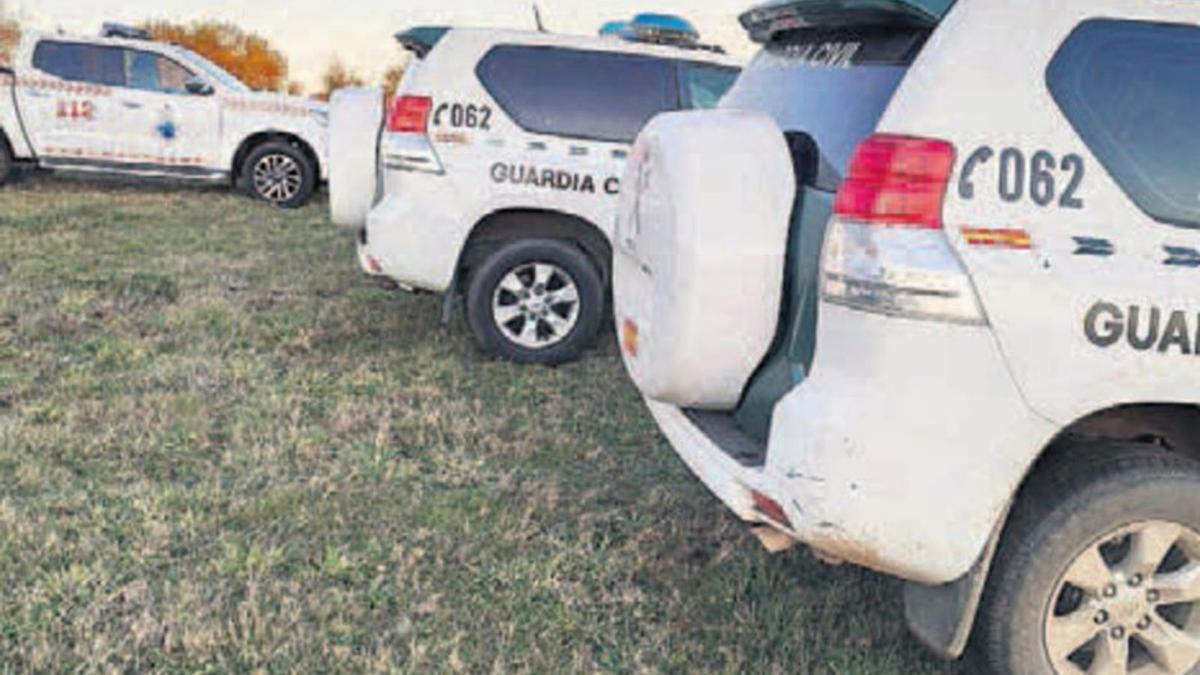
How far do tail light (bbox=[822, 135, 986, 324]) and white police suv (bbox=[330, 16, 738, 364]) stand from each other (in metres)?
3.38

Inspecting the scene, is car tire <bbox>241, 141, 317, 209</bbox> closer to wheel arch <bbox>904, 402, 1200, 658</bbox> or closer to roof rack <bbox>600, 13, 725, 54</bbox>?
roof rack <bbox>600, 13, 725, 54</bbox>

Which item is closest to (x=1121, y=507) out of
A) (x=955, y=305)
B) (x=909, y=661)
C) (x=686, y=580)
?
(x=955, y=305)

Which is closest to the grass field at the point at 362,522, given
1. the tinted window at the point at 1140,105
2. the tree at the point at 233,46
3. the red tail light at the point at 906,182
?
the red tail light at the point at 906,182

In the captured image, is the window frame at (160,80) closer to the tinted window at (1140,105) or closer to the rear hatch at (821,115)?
the rear hatch at (821,115)

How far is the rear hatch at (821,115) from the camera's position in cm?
274

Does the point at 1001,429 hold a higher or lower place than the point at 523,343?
higher

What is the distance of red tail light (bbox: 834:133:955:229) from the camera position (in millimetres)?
2393

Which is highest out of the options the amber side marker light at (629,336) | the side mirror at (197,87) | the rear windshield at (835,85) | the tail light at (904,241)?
the rear windshield at (835,85)

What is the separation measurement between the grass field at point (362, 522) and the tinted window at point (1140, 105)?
4.45 ft

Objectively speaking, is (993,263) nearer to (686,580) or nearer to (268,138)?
(686,580)

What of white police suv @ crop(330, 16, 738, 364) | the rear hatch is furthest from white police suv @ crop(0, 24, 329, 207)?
the rear hatch

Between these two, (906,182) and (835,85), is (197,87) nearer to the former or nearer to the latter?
(835,85)

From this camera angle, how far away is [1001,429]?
238 cm

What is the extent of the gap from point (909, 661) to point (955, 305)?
46.1 inches
